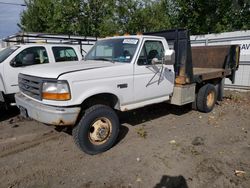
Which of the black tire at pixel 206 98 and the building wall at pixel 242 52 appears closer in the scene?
the black tire at pixel 206 98

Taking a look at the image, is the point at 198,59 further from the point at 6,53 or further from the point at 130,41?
the point at 6,53

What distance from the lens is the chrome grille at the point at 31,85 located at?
14.2 feet

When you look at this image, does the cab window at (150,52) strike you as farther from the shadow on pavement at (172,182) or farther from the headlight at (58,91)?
the shadow on pavement at (172,182)

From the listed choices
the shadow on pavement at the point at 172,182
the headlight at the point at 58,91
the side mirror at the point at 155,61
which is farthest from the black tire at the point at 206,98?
the headlight at the point at 58,91

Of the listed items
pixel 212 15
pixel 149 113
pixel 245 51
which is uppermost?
pixel 212 15

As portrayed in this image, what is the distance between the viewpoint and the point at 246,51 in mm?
10609

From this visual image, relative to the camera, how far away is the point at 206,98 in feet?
23.6

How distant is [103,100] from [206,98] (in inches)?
140

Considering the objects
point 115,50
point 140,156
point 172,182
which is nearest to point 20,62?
point 115,50

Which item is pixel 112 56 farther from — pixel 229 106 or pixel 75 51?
pixel 229 106

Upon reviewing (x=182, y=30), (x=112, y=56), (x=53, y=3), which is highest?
(x=53, y=3)

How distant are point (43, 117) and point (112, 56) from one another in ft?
6.66

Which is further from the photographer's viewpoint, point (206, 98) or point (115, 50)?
point (206, 98)

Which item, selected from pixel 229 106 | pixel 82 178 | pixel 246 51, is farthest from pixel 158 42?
pixel 246 51
